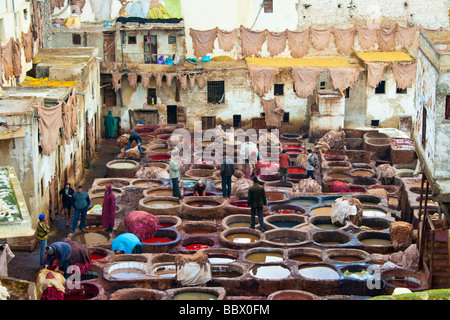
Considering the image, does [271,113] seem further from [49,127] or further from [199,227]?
[49,127]

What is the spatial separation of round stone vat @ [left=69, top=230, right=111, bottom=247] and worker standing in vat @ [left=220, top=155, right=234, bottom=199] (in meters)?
3.93

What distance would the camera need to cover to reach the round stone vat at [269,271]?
1683cm

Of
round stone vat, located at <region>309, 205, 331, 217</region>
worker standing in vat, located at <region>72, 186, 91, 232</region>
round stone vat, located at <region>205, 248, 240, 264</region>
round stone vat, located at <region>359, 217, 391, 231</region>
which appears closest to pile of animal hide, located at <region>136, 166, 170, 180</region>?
worker standing in vat, located at <region>72, 186, 91, 232</region>

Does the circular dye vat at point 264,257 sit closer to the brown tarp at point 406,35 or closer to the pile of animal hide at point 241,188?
the pile of animal hide at point 241,188

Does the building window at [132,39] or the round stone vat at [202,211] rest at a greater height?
the building window at [132,39]

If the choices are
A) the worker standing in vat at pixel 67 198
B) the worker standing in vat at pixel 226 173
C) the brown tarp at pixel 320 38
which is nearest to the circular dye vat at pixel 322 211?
the worker standing in vat at pixel 226 173

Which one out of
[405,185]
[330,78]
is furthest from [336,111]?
[405,185]

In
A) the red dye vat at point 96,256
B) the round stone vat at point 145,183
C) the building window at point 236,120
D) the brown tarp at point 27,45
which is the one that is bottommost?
the red dye vat at point 96,256

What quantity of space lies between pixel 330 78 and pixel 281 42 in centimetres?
321

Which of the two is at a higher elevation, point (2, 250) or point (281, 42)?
point (281, 42)

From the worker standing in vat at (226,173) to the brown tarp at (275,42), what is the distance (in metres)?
14.5

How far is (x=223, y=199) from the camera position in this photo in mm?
21891
